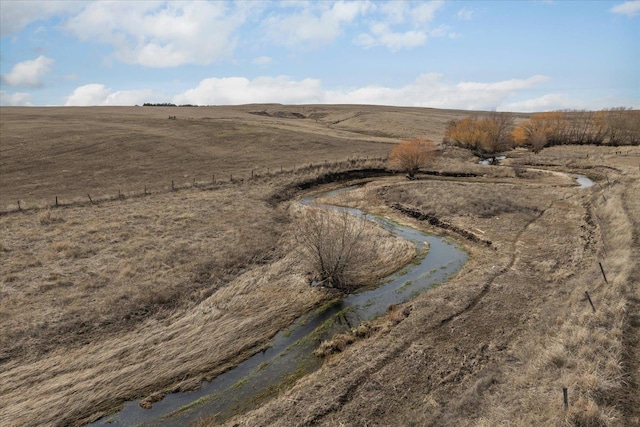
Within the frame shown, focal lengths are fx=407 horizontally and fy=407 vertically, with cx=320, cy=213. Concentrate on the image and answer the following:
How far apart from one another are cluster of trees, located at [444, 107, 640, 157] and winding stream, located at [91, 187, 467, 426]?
54.6 meters

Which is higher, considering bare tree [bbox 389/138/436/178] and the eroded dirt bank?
bare tree [bbox 389/138/436/178]

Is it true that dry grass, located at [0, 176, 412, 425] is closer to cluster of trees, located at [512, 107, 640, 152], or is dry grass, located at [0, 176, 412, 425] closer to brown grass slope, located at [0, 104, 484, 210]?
brown grass slope, located at [0, 104, 484, 210]

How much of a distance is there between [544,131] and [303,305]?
7888 centimetres

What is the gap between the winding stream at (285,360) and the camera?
13781 mm

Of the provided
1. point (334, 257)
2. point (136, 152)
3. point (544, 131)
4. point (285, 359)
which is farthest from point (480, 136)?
point (285, 359)

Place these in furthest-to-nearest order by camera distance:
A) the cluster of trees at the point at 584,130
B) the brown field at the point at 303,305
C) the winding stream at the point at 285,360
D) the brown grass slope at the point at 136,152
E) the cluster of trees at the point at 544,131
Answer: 1. the cluster of trees at the point at 584,130
2. the cluster of trees at the point at 544,131
3. the brown grass slope at the point at 136,152
4. the winding stream at the point at 285,360
5. the brown field at the point at 303,305

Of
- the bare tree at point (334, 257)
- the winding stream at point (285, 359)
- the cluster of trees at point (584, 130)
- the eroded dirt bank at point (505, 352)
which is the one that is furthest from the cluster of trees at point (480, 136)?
the bare tree at point (334, 257)

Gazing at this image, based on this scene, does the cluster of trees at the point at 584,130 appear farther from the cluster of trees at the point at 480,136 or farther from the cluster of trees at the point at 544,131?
the cluster of trees at the point at 480,136

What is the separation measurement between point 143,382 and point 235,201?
24.5 metres

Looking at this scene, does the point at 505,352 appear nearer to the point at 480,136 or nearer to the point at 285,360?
the point at 285,360

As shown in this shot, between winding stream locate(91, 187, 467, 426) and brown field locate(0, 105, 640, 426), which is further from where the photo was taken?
winding stream locate(91, 187, 467, 426)

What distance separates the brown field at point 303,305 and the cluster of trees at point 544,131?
3182 centimetres

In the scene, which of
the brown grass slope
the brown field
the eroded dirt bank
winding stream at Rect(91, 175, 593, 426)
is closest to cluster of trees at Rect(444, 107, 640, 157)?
the brown grass slope

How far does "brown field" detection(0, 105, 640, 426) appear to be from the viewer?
13.2m
